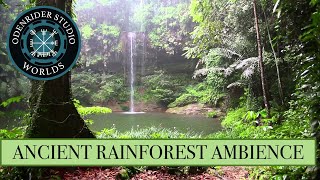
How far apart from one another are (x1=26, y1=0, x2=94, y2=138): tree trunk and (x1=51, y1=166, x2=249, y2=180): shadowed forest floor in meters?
0.51

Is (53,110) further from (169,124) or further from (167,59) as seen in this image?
(167,59)

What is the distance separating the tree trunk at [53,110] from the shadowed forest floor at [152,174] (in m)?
0.51

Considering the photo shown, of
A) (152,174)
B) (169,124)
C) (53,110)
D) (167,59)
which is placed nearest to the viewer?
(53,110)

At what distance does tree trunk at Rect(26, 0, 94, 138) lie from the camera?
3572 mm

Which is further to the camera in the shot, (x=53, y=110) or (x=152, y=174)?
(x=152, y=174)

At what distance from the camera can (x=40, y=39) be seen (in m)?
2.92

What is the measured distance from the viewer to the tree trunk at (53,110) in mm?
3572

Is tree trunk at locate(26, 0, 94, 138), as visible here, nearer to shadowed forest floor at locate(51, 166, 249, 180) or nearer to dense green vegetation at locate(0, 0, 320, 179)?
shadowed forest floor at locate(51, 166, 249, 180)

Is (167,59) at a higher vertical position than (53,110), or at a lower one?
higher

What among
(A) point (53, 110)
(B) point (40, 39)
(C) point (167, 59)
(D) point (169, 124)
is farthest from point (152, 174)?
(C) point (167, 59)

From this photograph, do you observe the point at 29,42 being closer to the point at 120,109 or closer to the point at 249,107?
the point at 249,107

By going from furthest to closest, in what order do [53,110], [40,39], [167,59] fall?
[167,59]
[53,110]
[40,39]

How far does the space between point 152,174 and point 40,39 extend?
208cm

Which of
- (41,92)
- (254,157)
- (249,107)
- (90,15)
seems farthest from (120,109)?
(254,157)
